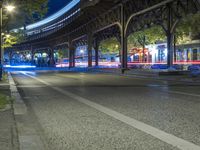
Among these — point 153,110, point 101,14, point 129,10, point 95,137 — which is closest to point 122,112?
point 153,110

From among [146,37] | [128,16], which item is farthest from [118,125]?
[146,37]

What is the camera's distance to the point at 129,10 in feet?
161

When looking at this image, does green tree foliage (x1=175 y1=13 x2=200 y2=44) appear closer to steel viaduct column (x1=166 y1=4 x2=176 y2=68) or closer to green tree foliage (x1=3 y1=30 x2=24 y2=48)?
steel viaduct column (x1=166 y1=4 x2=176 y2=68)

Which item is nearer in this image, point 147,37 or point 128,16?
point 128,16

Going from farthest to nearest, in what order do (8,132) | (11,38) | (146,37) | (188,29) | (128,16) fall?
(146,37) → (11,38) → (188,29) → (128,16) → (8,132)

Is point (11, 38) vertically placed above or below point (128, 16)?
below

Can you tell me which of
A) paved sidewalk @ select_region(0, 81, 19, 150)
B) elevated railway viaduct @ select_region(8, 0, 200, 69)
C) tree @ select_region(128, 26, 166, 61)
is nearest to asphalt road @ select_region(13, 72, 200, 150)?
paved sidewalk @ select_region(0, 81, 19, 150)

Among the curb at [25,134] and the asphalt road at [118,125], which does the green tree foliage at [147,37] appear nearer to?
the asphalt road at [118,125]

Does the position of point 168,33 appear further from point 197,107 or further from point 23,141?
point 23,141

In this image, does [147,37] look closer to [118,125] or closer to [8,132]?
[118,125]

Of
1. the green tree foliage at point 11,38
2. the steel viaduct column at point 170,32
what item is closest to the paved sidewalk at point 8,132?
the steel viaduct column at point 170,32

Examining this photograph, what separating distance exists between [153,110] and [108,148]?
598cm

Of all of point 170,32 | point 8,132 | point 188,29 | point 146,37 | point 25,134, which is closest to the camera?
point 25,134

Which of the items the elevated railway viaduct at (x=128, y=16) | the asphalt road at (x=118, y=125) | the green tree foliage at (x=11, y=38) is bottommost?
the asphalt road at (x=118, y=125)
